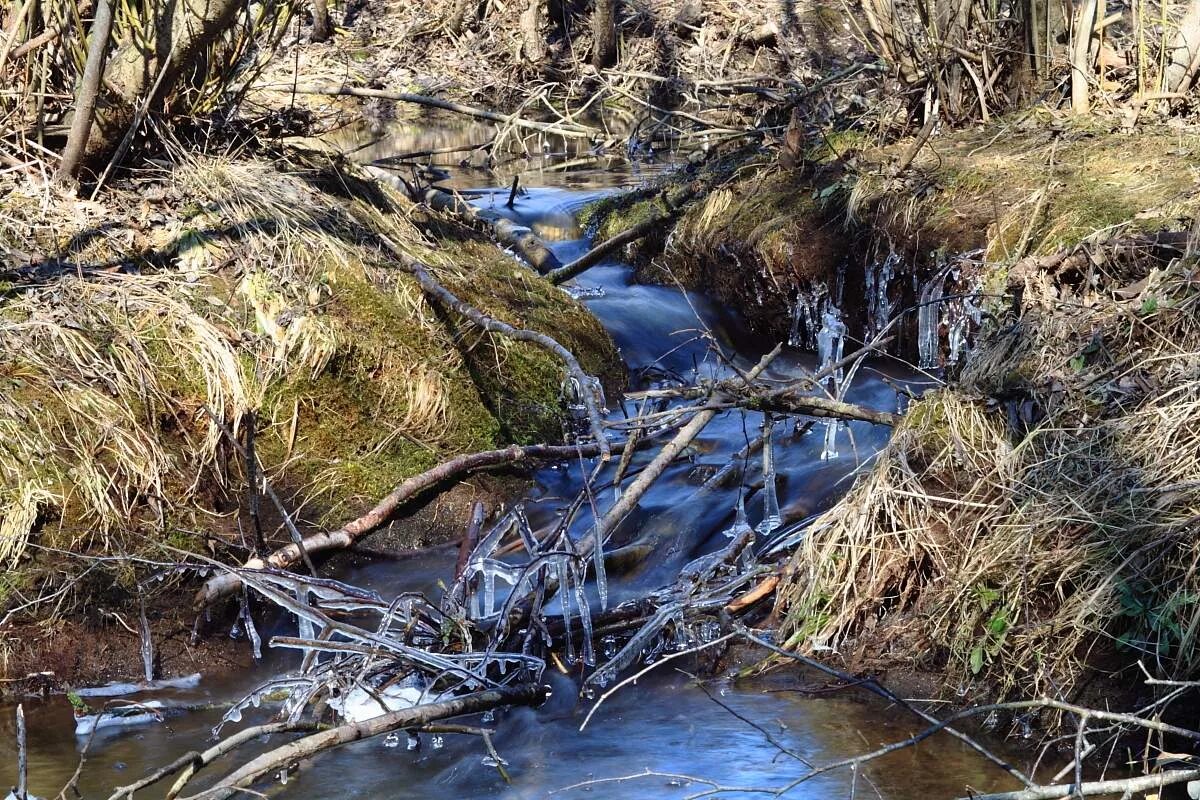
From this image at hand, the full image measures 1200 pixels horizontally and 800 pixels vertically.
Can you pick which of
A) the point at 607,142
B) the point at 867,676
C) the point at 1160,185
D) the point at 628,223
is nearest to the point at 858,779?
the point at 867,676

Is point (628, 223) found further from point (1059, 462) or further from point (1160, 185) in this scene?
point (1059, 462)

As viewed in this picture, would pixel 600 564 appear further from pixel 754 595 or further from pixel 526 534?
pixel 754 595

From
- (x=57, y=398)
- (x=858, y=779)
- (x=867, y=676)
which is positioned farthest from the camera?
(x=57, y=398)

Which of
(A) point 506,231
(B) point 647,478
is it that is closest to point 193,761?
(B) point 647,478

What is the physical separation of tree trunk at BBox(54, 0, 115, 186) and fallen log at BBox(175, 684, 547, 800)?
3.23 meters

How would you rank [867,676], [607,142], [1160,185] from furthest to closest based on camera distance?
[607,142]
[1160,185]
[867,676]

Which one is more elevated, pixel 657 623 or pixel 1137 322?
pixel 1137 322

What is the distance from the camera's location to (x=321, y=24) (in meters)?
20.9

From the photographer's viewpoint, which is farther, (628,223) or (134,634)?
(628,223)

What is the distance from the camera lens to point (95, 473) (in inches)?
191

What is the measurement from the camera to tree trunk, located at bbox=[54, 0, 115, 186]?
5223 mm

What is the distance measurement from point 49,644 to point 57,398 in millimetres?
1020

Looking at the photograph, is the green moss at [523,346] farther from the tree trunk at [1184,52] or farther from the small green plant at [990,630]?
the tree trunk at [1184,52]

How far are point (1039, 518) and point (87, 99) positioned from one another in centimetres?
436
